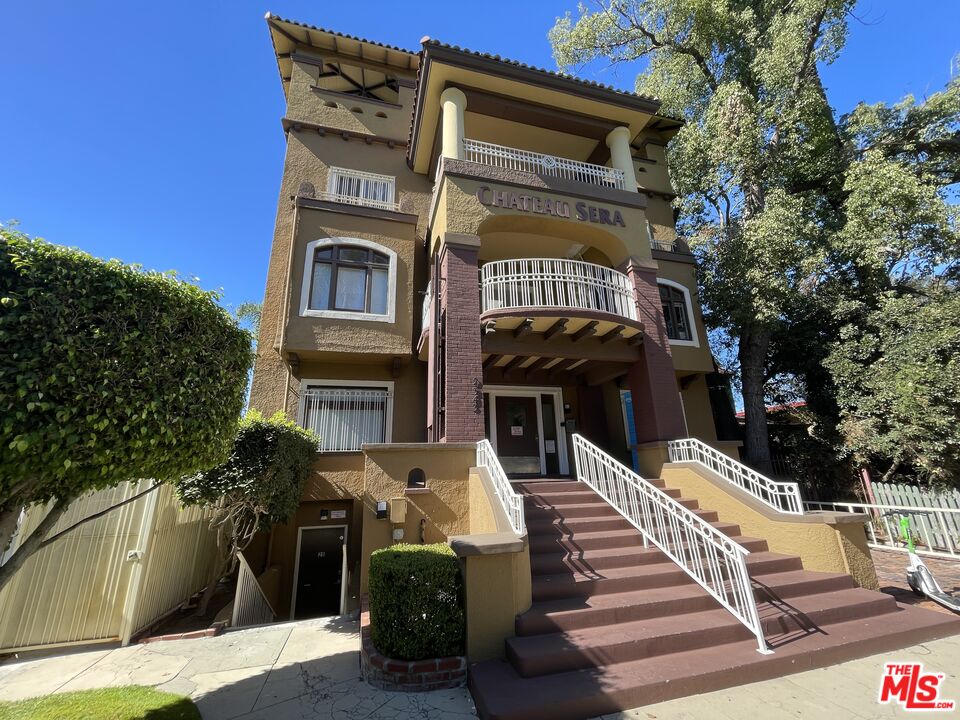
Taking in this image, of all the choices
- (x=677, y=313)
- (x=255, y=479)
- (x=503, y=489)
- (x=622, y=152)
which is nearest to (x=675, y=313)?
(x=677, y=313)

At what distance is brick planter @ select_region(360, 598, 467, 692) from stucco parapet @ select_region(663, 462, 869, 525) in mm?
5313

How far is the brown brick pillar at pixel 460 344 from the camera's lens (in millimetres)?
7887

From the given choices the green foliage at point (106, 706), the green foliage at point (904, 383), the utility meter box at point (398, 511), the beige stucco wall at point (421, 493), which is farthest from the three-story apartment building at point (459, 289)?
the green foliage at point (904, 383)

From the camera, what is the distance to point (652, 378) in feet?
29.8

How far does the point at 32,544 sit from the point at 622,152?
43.7 ft

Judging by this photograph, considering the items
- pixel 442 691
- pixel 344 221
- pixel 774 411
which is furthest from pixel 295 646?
pixel 774 411

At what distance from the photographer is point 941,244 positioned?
11.1 metres

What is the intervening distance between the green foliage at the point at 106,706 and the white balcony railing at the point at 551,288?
730 cm

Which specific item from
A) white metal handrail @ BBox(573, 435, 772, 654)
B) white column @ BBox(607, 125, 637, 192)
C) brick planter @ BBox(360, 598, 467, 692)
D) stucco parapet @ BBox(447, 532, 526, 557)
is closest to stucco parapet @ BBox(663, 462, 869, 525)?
white metal handrail @ BBox(573, 435, 772, 654)

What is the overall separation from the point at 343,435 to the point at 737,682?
8.34 m

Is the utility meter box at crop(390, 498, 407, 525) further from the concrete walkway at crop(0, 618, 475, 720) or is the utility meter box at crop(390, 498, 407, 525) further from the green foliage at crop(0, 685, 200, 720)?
the green foliage at crop(0, 685, 200, 720)

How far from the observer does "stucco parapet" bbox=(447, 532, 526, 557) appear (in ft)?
14.2

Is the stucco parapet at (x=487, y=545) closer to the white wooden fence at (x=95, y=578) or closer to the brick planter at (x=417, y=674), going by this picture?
the brick planter at (x=417, y=674)

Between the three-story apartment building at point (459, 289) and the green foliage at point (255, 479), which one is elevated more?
the three-story apartment building at point (459, 289)
